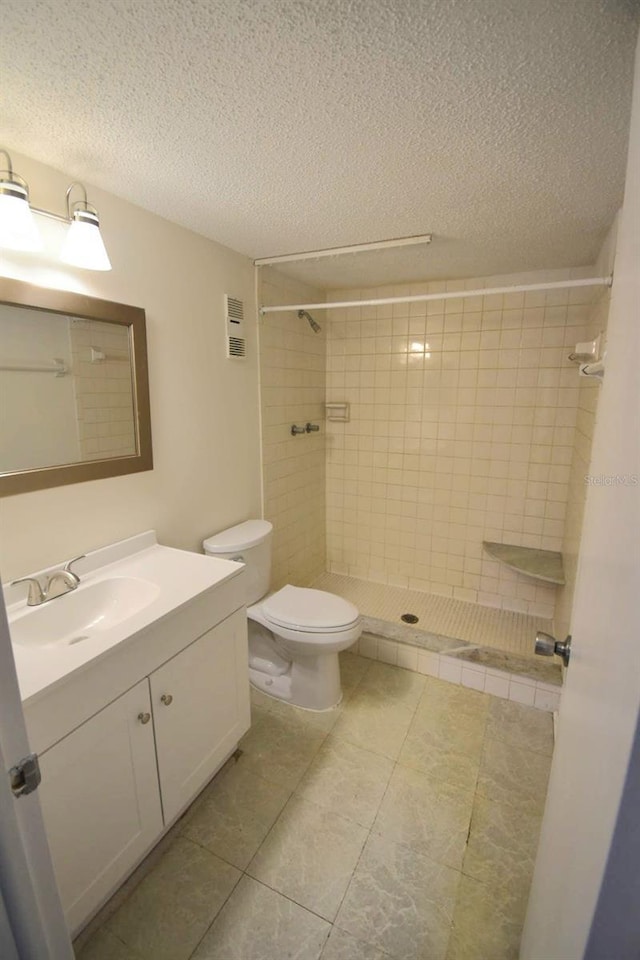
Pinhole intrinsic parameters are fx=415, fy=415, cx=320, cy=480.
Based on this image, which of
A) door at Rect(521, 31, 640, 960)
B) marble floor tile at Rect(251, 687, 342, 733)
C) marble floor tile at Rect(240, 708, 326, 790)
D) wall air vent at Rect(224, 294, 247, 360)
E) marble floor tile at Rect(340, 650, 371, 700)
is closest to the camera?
door at Rect(521, 31, 640, 960)

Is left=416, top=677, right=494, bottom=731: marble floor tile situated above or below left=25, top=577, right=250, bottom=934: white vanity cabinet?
below

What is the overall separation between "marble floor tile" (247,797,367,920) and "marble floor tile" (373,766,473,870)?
13cm

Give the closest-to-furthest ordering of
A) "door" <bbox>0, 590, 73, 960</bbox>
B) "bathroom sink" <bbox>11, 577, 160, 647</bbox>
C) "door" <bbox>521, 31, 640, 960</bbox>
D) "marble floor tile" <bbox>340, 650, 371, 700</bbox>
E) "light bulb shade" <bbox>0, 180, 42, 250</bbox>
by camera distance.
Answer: "door" <bbox>521, 31, 640, 960</bbox>
"door" <bbox>0, 590, 73, 960</bbox>
"light bulb shade" <bbox>0, 180, 42, 250</bbox>
"bathroom sink" <bbox>11, 577, 160, 647</bbox>
"marble floor tile" <bbox>340, 650, 371, 700</bbox>

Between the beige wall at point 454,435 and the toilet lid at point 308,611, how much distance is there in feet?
3.71

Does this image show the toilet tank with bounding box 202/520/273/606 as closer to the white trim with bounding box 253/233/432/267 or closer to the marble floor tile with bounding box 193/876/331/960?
the marble floor tile with bounding box 193/876/331/960

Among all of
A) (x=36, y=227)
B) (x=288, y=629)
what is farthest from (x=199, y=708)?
(x=36, y=227)

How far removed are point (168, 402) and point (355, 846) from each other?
5.69ft

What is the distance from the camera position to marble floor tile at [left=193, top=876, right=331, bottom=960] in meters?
1.09

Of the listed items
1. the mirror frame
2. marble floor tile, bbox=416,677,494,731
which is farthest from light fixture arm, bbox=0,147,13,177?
marble floor tile, bbox=416,677,494,731

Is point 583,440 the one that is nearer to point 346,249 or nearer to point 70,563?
point 346,249

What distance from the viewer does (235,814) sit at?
1.45 m

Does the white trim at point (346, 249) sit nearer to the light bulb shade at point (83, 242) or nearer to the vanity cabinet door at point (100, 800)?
the light bulb shade at point (83, 242)

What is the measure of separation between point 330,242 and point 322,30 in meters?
1.15

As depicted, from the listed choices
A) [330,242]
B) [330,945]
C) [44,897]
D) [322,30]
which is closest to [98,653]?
[44,897]
